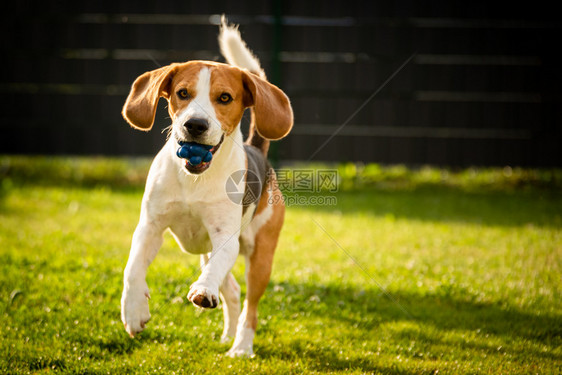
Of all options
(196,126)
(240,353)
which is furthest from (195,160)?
(240,353)

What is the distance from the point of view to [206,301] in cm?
285

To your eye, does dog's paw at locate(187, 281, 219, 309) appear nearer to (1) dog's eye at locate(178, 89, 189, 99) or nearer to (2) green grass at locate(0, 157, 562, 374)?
(2) green grass at locate(0, 157, 562, 374)

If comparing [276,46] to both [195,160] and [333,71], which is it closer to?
[333,71]

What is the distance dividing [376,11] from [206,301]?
764 centimetres

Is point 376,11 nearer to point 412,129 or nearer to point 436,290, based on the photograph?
point 412,129

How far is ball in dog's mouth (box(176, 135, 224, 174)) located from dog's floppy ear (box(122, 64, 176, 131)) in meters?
0.32

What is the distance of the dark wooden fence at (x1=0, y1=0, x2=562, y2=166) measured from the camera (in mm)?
9445

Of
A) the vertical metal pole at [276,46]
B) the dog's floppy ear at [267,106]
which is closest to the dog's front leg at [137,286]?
the dog's floppy ear at [267,106]

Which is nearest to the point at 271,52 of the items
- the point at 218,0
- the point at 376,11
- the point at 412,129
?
the point at 218,0

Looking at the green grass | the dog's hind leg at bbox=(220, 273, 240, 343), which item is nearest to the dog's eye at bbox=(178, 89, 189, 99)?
the dog's hind leg at bbox=(220, 273, 240, 343)

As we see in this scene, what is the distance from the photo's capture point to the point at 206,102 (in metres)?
3.24

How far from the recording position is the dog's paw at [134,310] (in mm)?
3023

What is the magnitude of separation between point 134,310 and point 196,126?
970mm

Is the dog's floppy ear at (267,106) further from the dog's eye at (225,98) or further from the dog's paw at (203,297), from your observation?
the dog's paw at (203,297)
